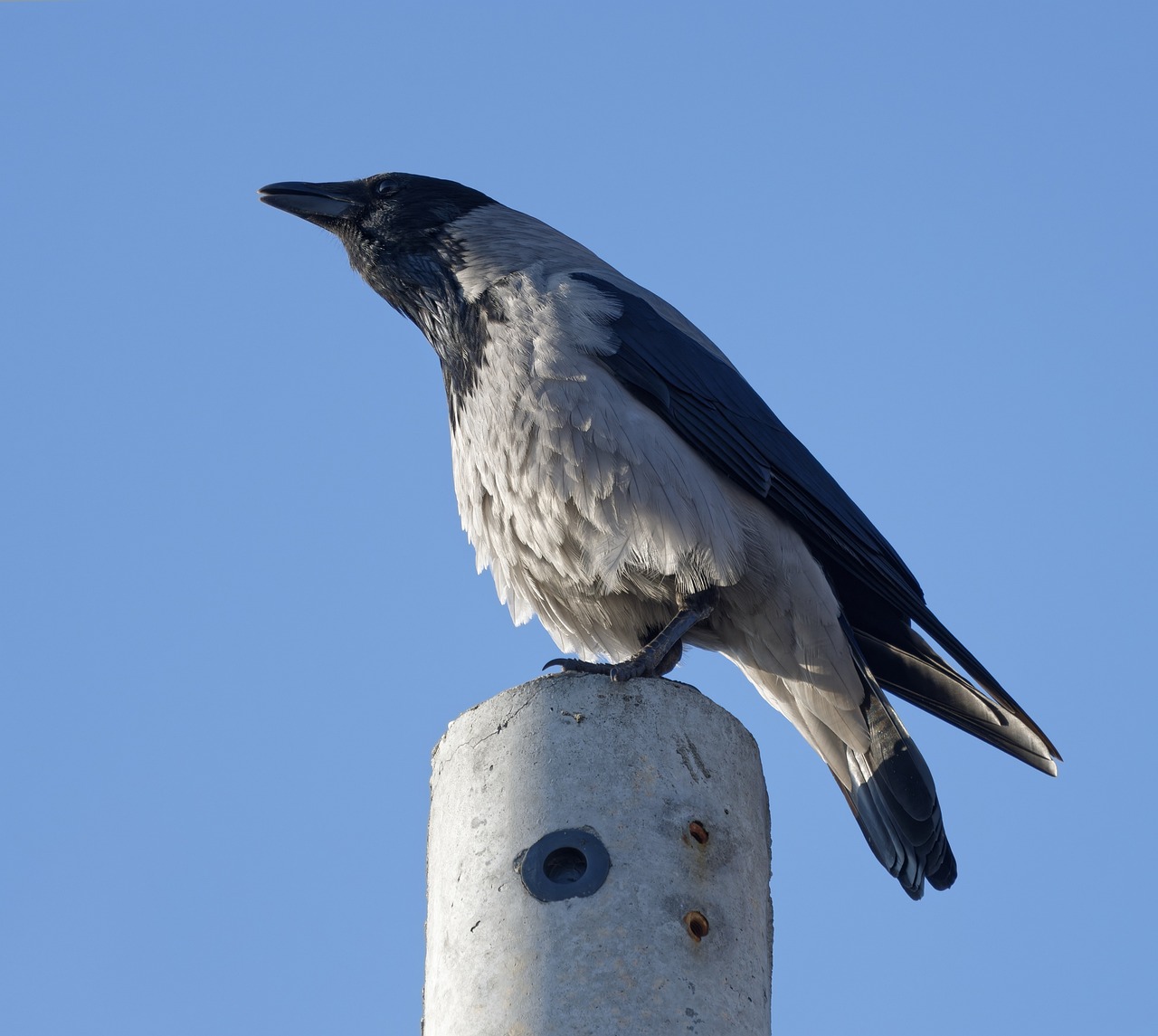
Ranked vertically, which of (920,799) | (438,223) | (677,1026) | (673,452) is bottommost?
(677,1026)

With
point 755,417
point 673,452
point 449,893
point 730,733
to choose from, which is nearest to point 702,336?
point 755,417

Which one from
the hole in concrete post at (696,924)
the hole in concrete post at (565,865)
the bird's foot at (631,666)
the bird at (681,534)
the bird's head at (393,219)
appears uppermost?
the bird's head at (393,219)

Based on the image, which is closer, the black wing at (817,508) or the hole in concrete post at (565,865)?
the hole in concrete post at (565,865)

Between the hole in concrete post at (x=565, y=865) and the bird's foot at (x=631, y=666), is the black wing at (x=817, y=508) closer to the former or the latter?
the bird's foot at (x=631, y=666)

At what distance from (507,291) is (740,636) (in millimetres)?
1535

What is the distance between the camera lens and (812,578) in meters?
5.18

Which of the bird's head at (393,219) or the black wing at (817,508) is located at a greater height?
the bird's head at (393,219)

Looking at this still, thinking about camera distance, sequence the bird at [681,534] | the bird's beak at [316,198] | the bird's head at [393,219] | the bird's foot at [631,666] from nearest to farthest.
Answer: the bird's foot at [631,666] → the bird at [681,534] → the bird's head at [393,219] → the bird's beak at [316,198]

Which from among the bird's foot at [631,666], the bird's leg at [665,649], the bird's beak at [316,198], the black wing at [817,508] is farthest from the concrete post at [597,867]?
the bird's beak at [316,198]

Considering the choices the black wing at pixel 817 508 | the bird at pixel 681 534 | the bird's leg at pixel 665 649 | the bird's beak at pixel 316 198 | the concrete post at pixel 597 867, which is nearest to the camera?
the concrete post at pixel 597 867

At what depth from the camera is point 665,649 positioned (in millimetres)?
4738

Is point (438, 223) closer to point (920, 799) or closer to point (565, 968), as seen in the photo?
point (920, 799)

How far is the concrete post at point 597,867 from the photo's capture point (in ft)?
10.5

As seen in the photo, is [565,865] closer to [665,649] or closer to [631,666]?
[631,666]
